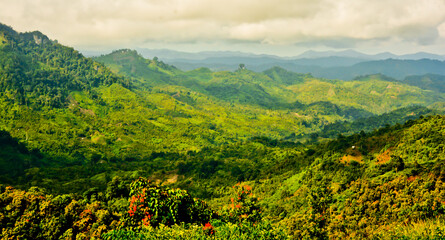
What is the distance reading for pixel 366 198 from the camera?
56469 millimetres

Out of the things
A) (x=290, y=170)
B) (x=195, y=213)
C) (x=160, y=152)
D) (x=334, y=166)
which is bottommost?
(x=160, y=152)

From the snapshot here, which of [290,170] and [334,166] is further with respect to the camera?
[290,170]

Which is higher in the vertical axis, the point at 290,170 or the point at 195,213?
the point at 195,213

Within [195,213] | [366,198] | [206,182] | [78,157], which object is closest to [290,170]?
[206,182]

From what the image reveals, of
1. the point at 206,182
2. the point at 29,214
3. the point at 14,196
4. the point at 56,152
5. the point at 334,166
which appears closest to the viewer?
the point at 29,214

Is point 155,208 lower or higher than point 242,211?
higher

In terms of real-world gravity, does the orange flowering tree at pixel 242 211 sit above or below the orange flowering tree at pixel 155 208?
below

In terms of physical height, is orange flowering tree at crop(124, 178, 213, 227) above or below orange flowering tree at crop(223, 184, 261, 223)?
above

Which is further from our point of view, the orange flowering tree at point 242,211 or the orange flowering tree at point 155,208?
the orange flowering tree at point 242,211

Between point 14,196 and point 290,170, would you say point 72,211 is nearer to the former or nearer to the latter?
point 14,196

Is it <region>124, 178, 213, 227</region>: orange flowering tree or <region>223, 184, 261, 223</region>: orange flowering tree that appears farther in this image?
<region>223, 184, 261, 223</region>: orange flowering tree

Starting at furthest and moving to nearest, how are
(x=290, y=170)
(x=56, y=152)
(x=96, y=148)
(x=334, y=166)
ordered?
(x=96, y=148) → (x=56, y=152) → (x=290, y=170) → (x=334, y=166)

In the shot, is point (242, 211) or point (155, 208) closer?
point (155, 208)

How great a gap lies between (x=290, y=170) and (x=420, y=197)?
212ft
